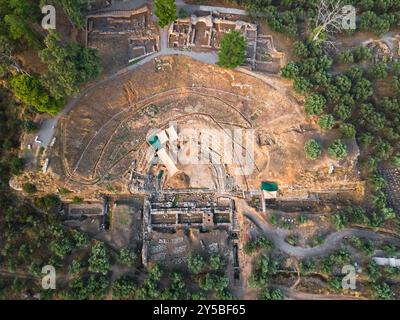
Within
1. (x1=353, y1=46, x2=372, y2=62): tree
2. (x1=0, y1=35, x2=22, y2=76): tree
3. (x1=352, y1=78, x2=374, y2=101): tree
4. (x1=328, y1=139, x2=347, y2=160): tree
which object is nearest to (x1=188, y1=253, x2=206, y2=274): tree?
(x1=328, y1=139, x2=347, y2=160): tree

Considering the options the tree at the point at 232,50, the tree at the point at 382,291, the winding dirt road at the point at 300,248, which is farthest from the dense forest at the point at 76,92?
the tree at the point at 232,50

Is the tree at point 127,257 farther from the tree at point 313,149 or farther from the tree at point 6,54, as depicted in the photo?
the tree at point 313,149

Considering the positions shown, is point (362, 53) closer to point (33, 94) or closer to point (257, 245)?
point (257, 245)

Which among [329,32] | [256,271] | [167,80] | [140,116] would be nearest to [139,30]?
[167,80]

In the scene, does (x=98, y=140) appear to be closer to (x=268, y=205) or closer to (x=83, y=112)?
(x=83, y=112)

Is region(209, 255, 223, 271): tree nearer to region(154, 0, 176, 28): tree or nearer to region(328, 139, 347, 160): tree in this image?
region(328, 139, 347, 160): tree
